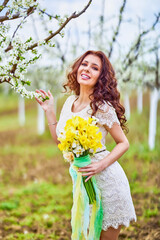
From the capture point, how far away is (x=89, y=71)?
96.7 inches

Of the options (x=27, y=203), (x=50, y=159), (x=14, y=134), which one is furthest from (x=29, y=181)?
(x=14, y=134)

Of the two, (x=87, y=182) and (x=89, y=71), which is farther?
(x=89, y=71)

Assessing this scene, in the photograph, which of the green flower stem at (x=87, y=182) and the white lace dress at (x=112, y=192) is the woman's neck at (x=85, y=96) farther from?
the green flower stem at (x=87, y=182)

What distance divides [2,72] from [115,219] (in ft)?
→ 5.00

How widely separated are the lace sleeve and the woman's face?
0.90 ft

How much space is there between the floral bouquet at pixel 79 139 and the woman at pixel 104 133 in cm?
11

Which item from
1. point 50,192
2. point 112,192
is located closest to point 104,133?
point 112,192

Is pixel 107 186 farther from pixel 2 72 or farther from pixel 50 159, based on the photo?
pixel 50 159

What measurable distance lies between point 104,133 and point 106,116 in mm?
186

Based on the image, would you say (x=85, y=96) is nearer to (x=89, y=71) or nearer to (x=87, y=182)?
(x=89, y=71)

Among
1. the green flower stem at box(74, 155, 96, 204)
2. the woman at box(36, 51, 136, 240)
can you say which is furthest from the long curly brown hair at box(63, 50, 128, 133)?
the green flower stem at box(74, 155, 96, 204)

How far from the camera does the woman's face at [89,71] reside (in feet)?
8.04

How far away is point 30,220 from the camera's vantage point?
15.1 ft

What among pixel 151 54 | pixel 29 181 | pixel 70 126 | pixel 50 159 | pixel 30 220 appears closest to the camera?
pixel 70 126
